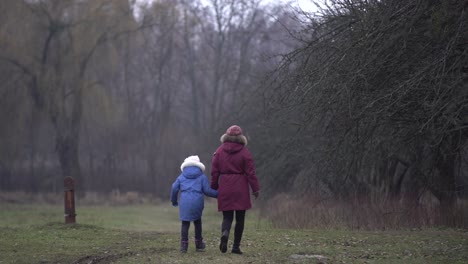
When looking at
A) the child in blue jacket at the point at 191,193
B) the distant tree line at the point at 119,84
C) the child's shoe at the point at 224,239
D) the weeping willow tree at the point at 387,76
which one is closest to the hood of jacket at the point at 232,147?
the child in blue jacket at the point at 191,193

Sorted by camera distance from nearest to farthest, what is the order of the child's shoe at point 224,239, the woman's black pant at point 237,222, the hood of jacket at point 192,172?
the woman's black pant at point 237,222 < the child's shoe at point 224,239 < the hood of jacket at point 192,172

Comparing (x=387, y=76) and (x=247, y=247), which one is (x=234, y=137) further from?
(x=387, y=76)

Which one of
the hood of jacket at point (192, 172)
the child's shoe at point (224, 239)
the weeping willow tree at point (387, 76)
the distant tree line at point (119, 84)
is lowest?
the child's shoe at point (224, 239)

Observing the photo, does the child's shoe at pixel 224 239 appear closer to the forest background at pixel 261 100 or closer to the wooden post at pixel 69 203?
the forest background at pixel 261 100

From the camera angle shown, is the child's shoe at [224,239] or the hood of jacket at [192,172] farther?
the hood of jacket at [192,172]

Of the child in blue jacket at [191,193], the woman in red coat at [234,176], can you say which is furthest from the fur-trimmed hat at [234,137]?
the child in blue jacket at [191,193]

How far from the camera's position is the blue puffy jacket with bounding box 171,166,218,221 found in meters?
11.0

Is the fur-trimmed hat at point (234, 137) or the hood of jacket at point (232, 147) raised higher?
the fur-trimmed hat at point (234, 137)

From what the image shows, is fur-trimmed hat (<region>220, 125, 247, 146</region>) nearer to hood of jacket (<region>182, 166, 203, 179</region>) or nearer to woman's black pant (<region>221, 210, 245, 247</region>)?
hood of jacket (<region>182, 166, 203, 179</region>)

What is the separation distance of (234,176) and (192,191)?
81cm

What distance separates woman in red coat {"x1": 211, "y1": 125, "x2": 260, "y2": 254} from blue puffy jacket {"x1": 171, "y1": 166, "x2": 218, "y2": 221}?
373mm

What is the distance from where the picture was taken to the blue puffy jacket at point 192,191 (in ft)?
36.1

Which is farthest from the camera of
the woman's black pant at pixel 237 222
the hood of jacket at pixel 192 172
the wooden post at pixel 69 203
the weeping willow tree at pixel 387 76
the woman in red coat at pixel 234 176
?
the wooden post at pixel 69 203

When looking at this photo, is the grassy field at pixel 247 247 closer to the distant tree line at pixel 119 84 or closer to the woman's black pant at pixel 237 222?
the woman's black pant at pixel 237 222
